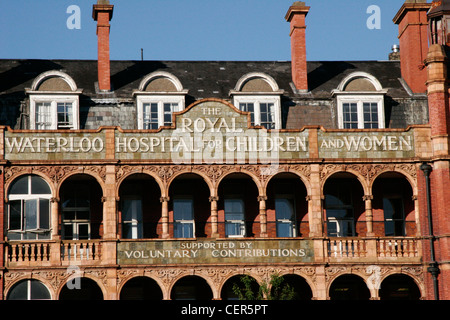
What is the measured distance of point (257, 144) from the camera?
42000mm

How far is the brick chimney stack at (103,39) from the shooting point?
44875mm

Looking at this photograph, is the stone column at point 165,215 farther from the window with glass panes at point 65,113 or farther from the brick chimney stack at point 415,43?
the brick chimney stack at point 415,43

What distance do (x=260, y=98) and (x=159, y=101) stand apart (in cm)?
459

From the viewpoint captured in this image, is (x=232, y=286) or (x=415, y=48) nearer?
(x=232, y=286)

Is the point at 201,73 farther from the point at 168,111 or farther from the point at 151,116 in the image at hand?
the point at 151,116

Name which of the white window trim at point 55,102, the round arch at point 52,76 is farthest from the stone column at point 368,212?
the round arch at point 52,76

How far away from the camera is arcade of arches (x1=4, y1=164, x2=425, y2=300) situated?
133ft

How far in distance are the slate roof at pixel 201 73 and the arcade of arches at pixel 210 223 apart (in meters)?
4.57

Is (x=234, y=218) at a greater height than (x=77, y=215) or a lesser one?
lesser

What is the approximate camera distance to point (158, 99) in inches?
1727

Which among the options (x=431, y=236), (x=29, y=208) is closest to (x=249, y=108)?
(x=431, y=236)

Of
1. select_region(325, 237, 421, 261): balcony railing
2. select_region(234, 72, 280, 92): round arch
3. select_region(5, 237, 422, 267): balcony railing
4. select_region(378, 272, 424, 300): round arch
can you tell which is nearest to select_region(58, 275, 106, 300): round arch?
select_region(5, 237, 422, 267): balcony railing
